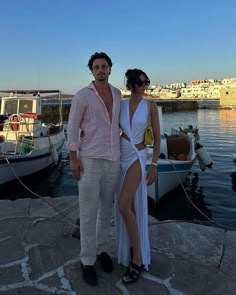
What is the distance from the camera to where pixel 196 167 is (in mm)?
15859

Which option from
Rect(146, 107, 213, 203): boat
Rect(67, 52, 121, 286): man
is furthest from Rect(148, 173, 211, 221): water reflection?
Rect(67, 52, 121, 286): man

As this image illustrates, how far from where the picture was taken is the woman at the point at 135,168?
3520 millimetres

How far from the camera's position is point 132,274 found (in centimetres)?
353

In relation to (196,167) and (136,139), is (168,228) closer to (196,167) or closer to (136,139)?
(136,139)

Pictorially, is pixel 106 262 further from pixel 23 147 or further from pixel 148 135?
pixel 23 147

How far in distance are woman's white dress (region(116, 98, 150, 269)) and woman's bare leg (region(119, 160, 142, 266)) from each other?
6 cm

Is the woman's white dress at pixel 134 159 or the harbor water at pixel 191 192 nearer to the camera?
the woman's white dress at pixel 134 159

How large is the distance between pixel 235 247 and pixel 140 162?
1.92 meters

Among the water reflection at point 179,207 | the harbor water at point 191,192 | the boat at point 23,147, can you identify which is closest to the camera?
the water reflection at point 179,207

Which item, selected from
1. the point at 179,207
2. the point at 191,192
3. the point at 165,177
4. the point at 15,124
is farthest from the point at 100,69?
the point at 15,124

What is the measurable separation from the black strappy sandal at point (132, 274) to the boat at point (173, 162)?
4.68 m

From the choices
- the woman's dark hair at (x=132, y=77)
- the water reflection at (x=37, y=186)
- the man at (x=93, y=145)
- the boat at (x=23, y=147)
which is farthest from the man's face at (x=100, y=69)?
the boat at (x=23, y=147)

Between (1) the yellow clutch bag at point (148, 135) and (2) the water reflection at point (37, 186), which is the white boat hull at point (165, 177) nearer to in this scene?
(2) the water reflection at point (37, 186)

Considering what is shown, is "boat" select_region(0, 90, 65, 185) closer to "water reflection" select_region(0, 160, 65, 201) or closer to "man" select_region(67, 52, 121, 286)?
"water reflection" select_region(0, 160, 65, 201)
